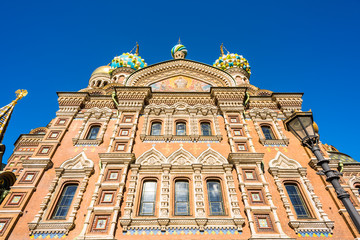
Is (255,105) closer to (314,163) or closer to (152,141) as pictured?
(314,163)

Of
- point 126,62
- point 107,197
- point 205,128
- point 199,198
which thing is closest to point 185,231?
point 199,198

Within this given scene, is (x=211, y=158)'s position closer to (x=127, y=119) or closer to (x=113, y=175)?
(x=113, y=175)

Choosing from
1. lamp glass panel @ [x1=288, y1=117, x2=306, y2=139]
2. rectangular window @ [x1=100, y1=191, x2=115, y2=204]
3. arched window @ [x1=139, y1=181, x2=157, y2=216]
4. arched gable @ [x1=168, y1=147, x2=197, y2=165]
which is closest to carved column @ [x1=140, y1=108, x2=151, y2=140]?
arched gable @ [x1=168, y1=147, x2=197, y2=165]

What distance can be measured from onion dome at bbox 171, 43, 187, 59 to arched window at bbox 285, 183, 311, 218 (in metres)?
12.0

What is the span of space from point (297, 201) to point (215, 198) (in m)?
2.77

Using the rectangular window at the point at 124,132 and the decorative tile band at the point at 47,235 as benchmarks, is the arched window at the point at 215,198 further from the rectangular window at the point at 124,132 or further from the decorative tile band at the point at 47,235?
the decorative tile band at the point at 47,235

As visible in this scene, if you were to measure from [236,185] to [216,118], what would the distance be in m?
3.60

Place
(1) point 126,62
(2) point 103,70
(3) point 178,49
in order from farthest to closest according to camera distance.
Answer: (2) point 103,70 < (1) point 126,62 < (3) point 178,49

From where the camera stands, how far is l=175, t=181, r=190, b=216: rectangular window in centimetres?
760

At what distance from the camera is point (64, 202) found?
7871mm

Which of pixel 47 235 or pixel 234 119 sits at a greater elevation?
pixel 234 119

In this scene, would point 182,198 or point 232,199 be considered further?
point 182,198

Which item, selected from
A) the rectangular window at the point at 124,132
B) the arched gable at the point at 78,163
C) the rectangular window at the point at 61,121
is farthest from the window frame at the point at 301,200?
the rectangular window at the point at 61,121

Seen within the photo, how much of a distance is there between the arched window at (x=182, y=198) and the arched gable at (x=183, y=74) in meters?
6.08
